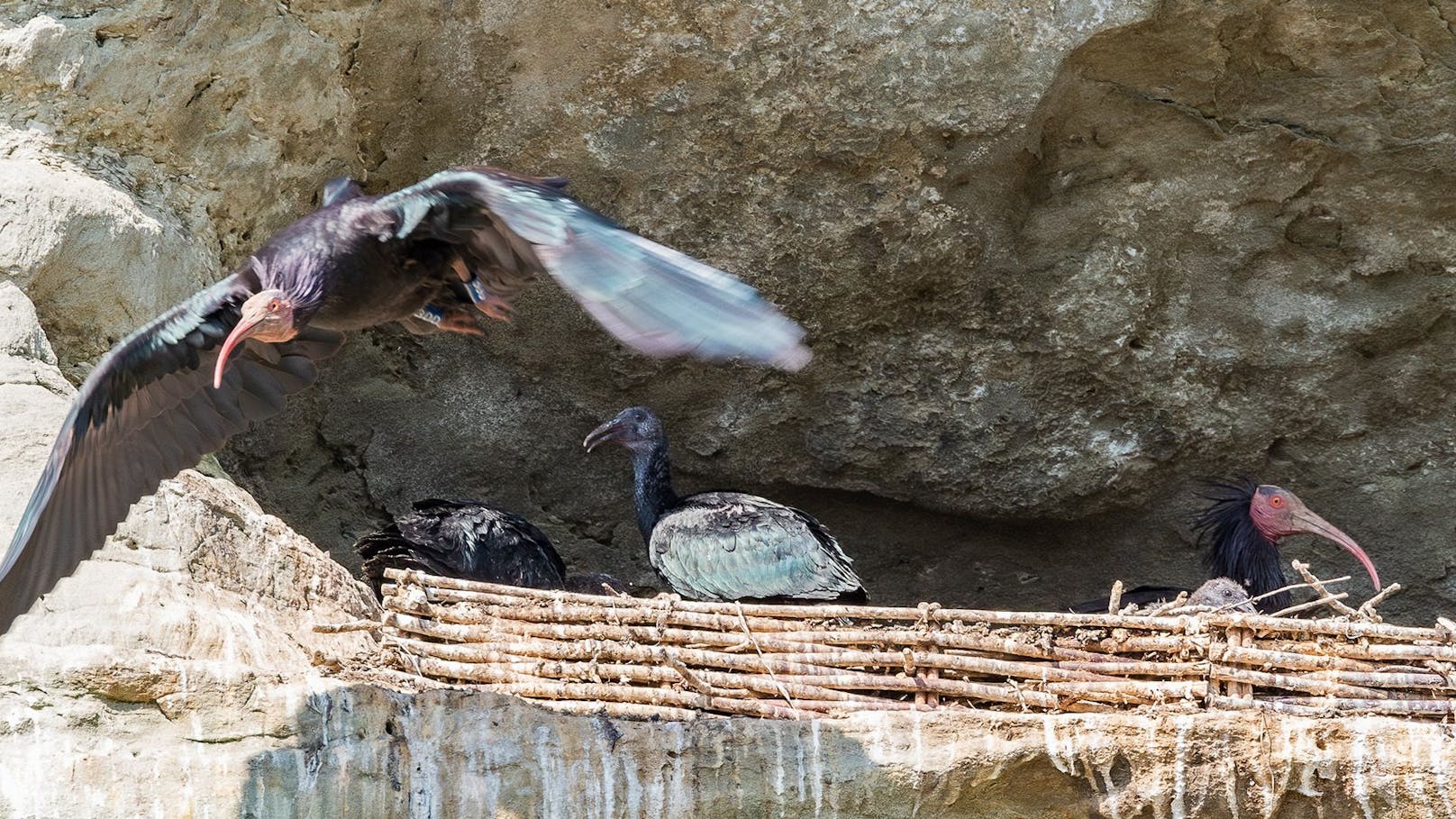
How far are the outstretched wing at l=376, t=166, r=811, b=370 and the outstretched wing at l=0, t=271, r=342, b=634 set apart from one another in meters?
0.58

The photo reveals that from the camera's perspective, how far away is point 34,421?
452cm

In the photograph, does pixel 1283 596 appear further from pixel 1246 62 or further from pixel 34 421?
pixel 34 421

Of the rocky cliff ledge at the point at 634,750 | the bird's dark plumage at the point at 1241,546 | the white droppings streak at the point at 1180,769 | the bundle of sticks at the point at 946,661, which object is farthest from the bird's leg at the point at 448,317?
the bird's dark plumage at the point at 1241,546

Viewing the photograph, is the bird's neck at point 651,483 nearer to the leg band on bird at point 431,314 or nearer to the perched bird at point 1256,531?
the perched bird at point 1256,531

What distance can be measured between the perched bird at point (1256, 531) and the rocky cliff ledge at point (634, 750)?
1.79m

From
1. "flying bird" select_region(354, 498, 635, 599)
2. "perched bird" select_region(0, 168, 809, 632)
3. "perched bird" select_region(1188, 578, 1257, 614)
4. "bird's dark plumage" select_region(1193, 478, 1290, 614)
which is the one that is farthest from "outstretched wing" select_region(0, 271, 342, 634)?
"bird's dark plumage" select_region(1193, 478, 1290, 614)

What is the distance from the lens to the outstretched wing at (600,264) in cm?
336

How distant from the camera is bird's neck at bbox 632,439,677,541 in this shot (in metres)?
5.95

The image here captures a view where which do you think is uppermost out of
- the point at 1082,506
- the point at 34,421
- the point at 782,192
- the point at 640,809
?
the point at 782,192

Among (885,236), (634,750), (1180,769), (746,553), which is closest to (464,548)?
(746,553)

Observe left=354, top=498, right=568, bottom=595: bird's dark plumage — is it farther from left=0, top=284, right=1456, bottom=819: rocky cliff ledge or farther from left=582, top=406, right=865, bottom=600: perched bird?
left=0, top=284, right=1456, bottom=819: rocky cliff ledge

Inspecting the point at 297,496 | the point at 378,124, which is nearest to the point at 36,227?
the point at 378,124

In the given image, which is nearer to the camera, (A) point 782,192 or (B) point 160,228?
(B) point 160,228

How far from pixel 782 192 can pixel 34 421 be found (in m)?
2.40
